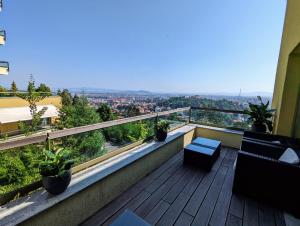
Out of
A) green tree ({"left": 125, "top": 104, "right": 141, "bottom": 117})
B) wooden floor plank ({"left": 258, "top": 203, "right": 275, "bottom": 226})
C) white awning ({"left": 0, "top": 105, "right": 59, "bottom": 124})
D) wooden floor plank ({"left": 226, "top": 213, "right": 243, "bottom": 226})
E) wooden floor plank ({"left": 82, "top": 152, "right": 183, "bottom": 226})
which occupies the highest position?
green tree ({"left": 125, "top": 104, "right": 141, "bottom": 117})

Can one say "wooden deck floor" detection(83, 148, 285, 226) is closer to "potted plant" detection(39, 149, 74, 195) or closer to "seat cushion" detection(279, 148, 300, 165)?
"potted plant" detection(39, 149, 74, 195)

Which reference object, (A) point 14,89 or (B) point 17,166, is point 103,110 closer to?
(A) point 14,89

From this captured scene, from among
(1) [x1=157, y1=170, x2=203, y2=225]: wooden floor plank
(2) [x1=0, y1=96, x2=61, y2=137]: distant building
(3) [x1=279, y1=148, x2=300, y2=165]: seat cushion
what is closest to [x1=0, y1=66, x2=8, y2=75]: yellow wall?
(2) [x1=0, y1=96, x2=61, y2=137]: distant building

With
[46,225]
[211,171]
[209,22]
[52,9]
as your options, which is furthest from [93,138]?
[52,9]

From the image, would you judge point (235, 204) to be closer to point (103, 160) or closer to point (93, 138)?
point (103, 160)

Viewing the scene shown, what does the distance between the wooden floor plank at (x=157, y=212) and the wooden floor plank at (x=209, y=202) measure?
15.9 inches

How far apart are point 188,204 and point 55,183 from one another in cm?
173

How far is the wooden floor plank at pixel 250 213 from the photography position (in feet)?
6.23

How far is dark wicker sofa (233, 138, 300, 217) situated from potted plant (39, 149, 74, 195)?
231 centimetres

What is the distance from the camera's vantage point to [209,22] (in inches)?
261

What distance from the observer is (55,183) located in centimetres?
156

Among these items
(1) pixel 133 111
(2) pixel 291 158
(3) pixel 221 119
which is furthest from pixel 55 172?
(3) pixel 221 119

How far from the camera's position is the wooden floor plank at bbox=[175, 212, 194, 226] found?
1.84 meters

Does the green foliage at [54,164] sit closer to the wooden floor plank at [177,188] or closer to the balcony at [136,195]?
the balcony at [136,195]
